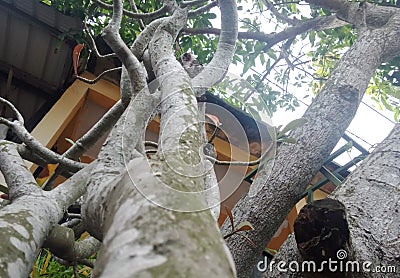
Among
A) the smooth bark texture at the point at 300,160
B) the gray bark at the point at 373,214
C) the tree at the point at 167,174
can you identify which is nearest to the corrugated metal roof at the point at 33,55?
the tree at the point at 167,174

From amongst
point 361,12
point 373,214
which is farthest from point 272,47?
point 373,214

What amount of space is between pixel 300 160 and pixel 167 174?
0.60 metres

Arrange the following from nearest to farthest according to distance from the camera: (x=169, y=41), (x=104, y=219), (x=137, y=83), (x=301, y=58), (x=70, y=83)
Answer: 1. (x=104, y=219)
2. (x=137, y=83)
3. (x=169, y=41)
4. (x=301, y=58)
5. (x=70, y=83)

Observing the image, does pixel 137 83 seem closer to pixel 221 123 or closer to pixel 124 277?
pixel 221 123

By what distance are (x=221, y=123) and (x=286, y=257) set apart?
0.33 m

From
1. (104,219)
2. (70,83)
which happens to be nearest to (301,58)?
(70,83)

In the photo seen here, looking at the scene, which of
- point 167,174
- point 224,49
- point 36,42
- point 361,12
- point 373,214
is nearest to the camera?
point 167,174

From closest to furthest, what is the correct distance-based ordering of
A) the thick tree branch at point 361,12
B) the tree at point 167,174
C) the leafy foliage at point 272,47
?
the tree at point 167,174, the thick tree branch at point 361,12, the leafy foliage at point 272,47

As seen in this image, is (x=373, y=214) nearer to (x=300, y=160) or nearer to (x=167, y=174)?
(x=300, y=160)

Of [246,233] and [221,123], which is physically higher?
[221,123]

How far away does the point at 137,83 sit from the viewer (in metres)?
0.70

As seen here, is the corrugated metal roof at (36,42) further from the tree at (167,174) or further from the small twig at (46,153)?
the small twig at (46,153)

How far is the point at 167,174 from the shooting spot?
0.37 metres

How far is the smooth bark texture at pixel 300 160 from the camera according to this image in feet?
2.85
